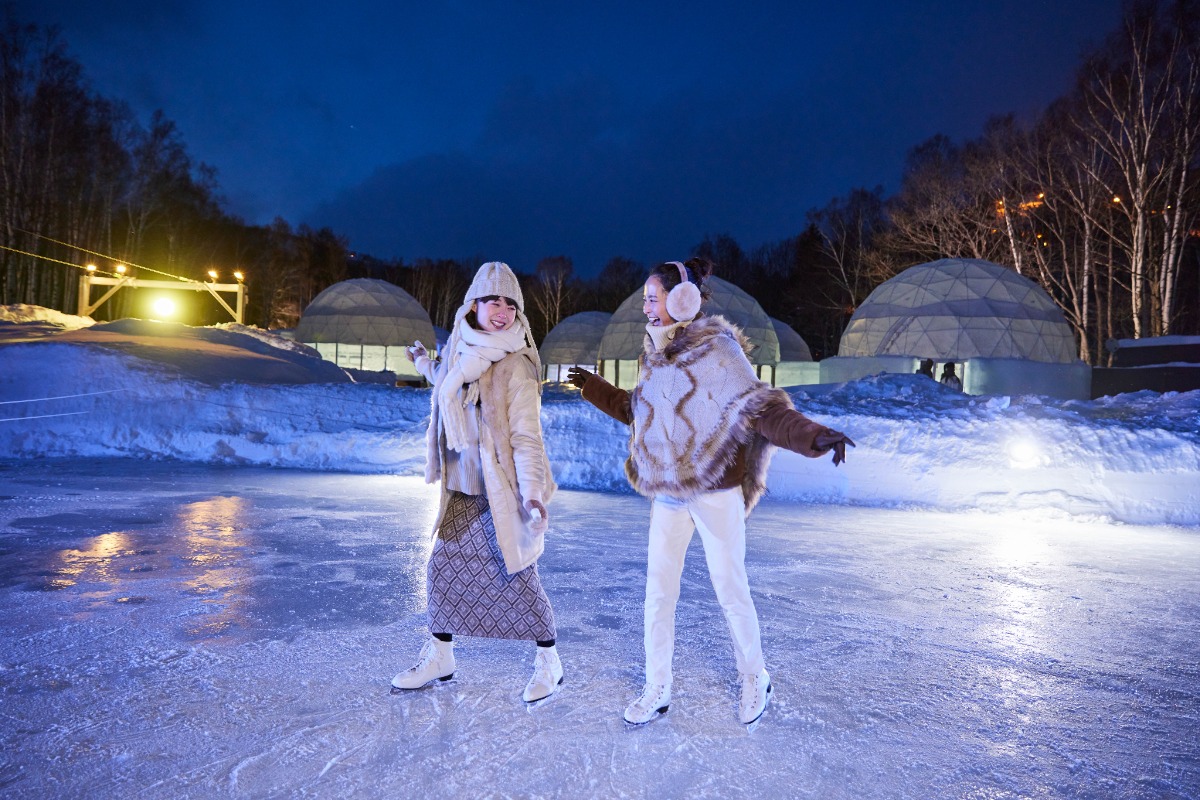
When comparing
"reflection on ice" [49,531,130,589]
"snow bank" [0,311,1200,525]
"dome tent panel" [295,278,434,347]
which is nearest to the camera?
"reflection on ice" [49,531,130,589]

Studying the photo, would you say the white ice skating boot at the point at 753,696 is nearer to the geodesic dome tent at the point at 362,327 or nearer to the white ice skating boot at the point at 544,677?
the white ice skating boot at the point at 544,677

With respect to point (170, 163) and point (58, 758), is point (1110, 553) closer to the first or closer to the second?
point (58, 758)

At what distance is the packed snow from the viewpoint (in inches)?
95.9

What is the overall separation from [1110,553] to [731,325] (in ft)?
16.3

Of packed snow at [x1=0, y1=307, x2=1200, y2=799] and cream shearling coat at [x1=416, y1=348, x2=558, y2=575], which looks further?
cream shearling coat at [x1=416, y1=348, x2=558, y2=575]

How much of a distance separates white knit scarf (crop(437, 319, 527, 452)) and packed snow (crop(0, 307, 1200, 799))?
977mm

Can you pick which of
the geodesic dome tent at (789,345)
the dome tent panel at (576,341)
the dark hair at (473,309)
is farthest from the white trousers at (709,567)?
the geodesic dome tent at (789,345)

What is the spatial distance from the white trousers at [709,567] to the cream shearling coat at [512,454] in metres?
0.43

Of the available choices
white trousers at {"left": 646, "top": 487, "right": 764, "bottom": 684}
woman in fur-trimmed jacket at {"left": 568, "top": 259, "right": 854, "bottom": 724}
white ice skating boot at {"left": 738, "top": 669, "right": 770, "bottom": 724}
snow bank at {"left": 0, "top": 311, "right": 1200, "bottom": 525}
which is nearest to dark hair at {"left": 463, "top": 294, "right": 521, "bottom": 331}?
woman in fur-trimmed jacket at {"left": 568, "top": 259, "right": 854, "bottom": 724}

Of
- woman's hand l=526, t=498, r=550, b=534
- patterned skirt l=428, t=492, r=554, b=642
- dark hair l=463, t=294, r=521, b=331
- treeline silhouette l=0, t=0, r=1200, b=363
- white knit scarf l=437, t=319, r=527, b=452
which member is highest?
treeline silhouette l=0, t=0, r=1200, b=363

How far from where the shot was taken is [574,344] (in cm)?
3659

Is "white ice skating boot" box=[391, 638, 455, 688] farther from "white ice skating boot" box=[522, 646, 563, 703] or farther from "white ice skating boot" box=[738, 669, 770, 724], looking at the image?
"white ice skating boot" box=[738, 669, 770, 724]

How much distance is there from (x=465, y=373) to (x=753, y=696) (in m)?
1.49

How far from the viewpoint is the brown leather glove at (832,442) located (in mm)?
2408
